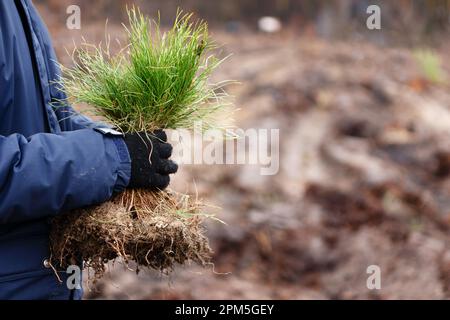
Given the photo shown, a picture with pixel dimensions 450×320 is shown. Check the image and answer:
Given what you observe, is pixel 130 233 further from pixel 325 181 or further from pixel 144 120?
pixel 325 181

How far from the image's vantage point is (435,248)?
180 inches

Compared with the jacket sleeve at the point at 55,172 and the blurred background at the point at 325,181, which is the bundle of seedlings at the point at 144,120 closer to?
the jacket sleeve at the point at 55,172

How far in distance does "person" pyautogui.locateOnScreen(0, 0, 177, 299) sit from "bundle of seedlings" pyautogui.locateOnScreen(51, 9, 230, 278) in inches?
2.1

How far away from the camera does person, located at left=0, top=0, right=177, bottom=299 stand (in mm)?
1625

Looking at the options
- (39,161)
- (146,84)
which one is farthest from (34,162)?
(146,84)

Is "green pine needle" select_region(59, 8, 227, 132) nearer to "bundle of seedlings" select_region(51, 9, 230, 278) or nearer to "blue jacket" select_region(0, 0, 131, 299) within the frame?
"bundle of seedlings" select_region(51, 9, 230, 278)

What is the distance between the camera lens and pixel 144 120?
1896 millimetres

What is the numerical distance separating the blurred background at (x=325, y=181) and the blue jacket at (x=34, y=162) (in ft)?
3.65

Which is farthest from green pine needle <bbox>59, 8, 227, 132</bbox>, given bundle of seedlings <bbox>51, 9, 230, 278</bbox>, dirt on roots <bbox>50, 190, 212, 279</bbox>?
dirt on roots <bbox>50, 190, 212, 279</bbox>

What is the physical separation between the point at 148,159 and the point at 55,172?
0.91 ft
